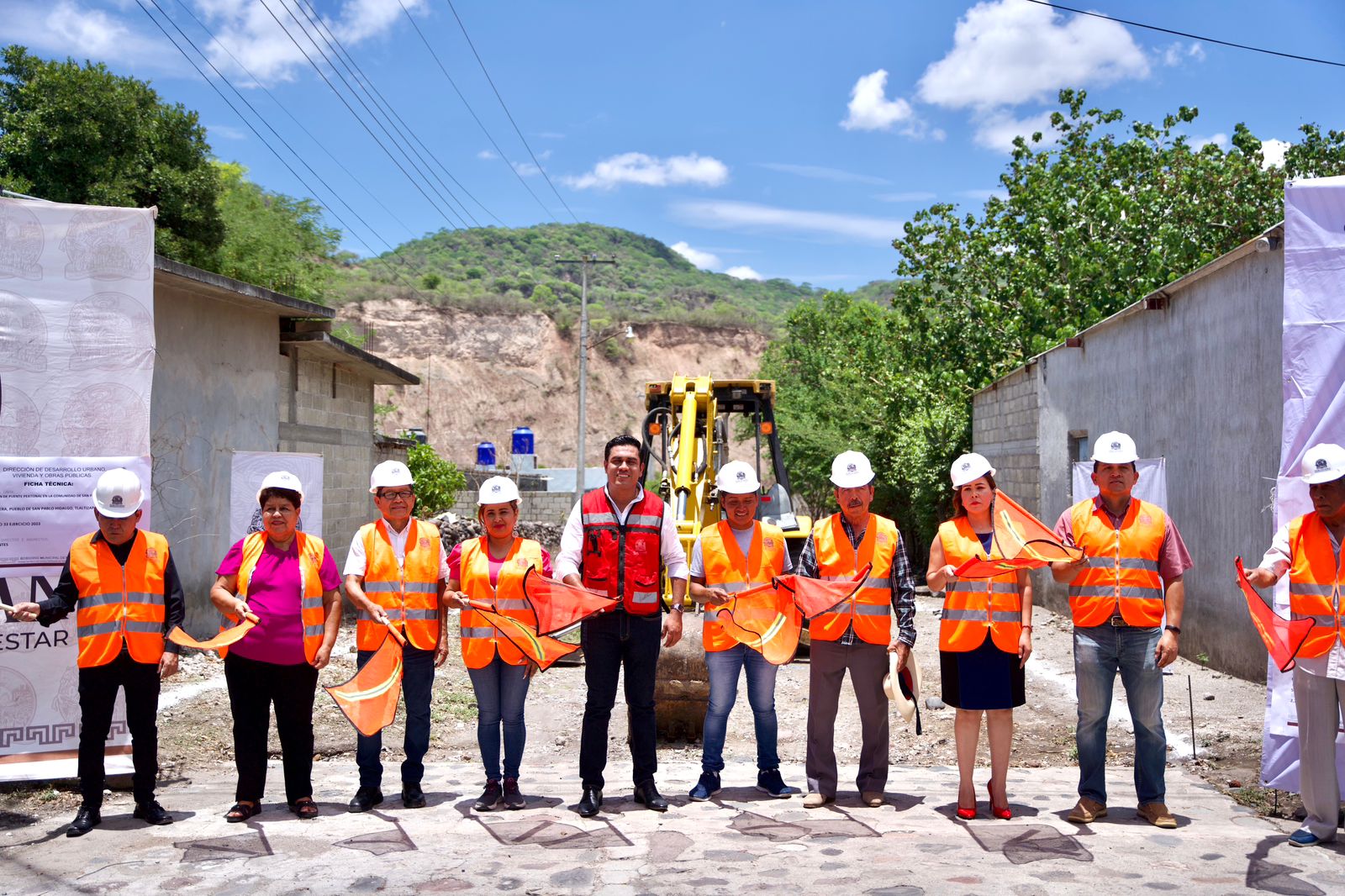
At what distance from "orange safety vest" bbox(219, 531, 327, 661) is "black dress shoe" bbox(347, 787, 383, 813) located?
2.55 ft

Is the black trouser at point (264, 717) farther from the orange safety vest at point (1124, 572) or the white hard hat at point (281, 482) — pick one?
the orange safety vest at point (1124, 572)

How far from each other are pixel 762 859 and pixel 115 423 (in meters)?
4.40

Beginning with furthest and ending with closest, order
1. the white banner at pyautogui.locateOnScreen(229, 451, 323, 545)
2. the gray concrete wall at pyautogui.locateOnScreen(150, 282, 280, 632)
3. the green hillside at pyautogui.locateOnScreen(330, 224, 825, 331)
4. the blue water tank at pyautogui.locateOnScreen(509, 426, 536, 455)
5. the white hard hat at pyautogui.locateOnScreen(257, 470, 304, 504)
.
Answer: the green hillside at pyautogui.locateOnScreen(330, 224, 825, 331), the blue water tank at pyautogui.locateOnScreen(509, 426, 536, 455), the gray concrete wall at pyautogui.locateOnScreen(150, 282, 280, 632), the white banner at pyautogui.locateOnScreen(229, 451, 323, 545), the white hard hat at pyautogui.locateOnScreen(257, 470, 304, 504)

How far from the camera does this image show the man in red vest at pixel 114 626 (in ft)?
18.9

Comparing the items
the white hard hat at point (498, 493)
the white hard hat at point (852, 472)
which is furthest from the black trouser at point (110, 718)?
the white hard hat at point (852, 472)

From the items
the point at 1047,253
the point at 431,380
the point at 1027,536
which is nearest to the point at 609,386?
the point at 431,380

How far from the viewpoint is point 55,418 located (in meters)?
6.43

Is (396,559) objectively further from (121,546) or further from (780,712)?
(780,712)

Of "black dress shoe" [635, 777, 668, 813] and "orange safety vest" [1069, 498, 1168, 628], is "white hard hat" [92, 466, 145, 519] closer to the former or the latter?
"black dress shoe" [635, 777, 668, 813]

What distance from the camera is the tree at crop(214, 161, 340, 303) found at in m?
26.8

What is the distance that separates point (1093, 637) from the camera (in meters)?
5.70

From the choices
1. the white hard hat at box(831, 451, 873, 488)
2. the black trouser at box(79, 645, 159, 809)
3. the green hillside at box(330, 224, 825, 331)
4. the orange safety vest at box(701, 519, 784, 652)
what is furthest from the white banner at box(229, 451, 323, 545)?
the green hillside at box(330, 224, 825, 331)

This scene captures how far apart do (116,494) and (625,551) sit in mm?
2615

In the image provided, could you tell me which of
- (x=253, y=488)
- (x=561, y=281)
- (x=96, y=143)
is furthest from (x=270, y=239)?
(x=561, y=281)
